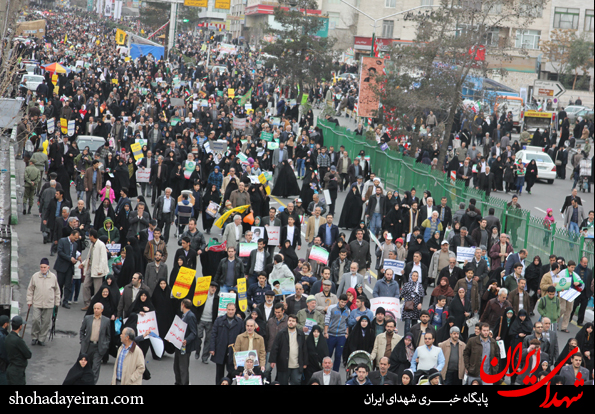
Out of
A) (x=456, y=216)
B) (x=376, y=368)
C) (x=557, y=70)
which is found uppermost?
(x=557, y=70)

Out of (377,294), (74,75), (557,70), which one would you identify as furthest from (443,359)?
(557,70)

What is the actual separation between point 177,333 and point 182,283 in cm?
179

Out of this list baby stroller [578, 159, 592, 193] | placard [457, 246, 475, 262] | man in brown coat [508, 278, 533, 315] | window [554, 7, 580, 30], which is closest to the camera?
man in brown coat [508, 278, 533, 315]

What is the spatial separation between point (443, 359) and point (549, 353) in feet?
6.52

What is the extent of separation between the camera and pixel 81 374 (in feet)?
35.0

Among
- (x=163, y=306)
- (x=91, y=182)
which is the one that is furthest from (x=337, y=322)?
(x=91, y=182)

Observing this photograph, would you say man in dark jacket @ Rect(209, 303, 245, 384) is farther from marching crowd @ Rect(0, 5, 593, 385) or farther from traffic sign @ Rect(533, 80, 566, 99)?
traffic sign @ Rect(533, 80, 566, 99)

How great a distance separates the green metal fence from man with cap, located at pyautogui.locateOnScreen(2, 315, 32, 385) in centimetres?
Result: 1106

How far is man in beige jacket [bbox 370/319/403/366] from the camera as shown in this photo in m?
12.1

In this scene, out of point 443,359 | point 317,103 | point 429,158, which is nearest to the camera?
point 443,359

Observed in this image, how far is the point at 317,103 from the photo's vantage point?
55.2 m

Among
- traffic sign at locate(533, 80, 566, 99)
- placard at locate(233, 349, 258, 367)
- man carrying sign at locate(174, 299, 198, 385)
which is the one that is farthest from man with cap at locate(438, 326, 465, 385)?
traffic sign at locate(533, 80, 566, 99)

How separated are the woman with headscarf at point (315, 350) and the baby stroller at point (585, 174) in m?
23.4

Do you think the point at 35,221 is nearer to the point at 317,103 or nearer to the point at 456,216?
the point at 456,216
